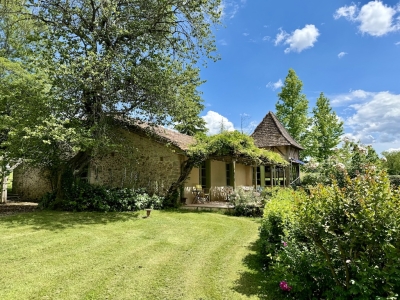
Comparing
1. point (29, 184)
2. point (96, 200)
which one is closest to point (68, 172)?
point (96, 200)

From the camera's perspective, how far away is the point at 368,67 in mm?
11797

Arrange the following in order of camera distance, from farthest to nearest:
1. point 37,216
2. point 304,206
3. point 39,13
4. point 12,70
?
point 12,70 < point 39,13 < point 37,216 < point 304,206

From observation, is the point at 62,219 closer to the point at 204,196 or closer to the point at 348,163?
the point at 204,196

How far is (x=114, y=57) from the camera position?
452 inches

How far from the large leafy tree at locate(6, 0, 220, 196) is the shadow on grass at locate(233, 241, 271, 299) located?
7.51 m

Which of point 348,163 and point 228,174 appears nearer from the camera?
point 348,163

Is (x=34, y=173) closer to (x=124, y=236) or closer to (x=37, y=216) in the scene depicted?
(x=37, y=216)

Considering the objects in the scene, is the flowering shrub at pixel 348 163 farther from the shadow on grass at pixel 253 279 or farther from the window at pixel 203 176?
the shadow on grass at pixel 253 279

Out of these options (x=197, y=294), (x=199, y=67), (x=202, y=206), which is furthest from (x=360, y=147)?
(x=197, y=294)

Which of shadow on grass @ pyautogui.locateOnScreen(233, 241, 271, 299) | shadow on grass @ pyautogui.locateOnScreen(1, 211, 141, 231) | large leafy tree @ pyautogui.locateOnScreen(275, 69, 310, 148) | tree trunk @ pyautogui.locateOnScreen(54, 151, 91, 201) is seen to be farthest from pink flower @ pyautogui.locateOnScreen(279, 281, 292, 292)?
large leafy tree @ pyautogui.locateOnScreen(275, 69, 310, 148)

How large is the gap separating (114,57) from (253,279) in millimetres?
10066

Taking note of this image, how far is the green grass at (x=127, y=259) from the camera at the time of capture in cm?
439

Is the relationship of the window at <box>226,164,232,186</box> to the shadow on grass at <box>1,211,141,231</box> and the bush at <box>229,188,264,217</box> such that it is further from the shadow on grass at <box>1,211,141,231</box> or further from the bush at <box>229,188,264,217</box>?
the shadow on grass at <box>1,211,141,231</box>

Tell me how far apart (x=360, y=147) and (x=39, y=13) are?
14.3 metres
